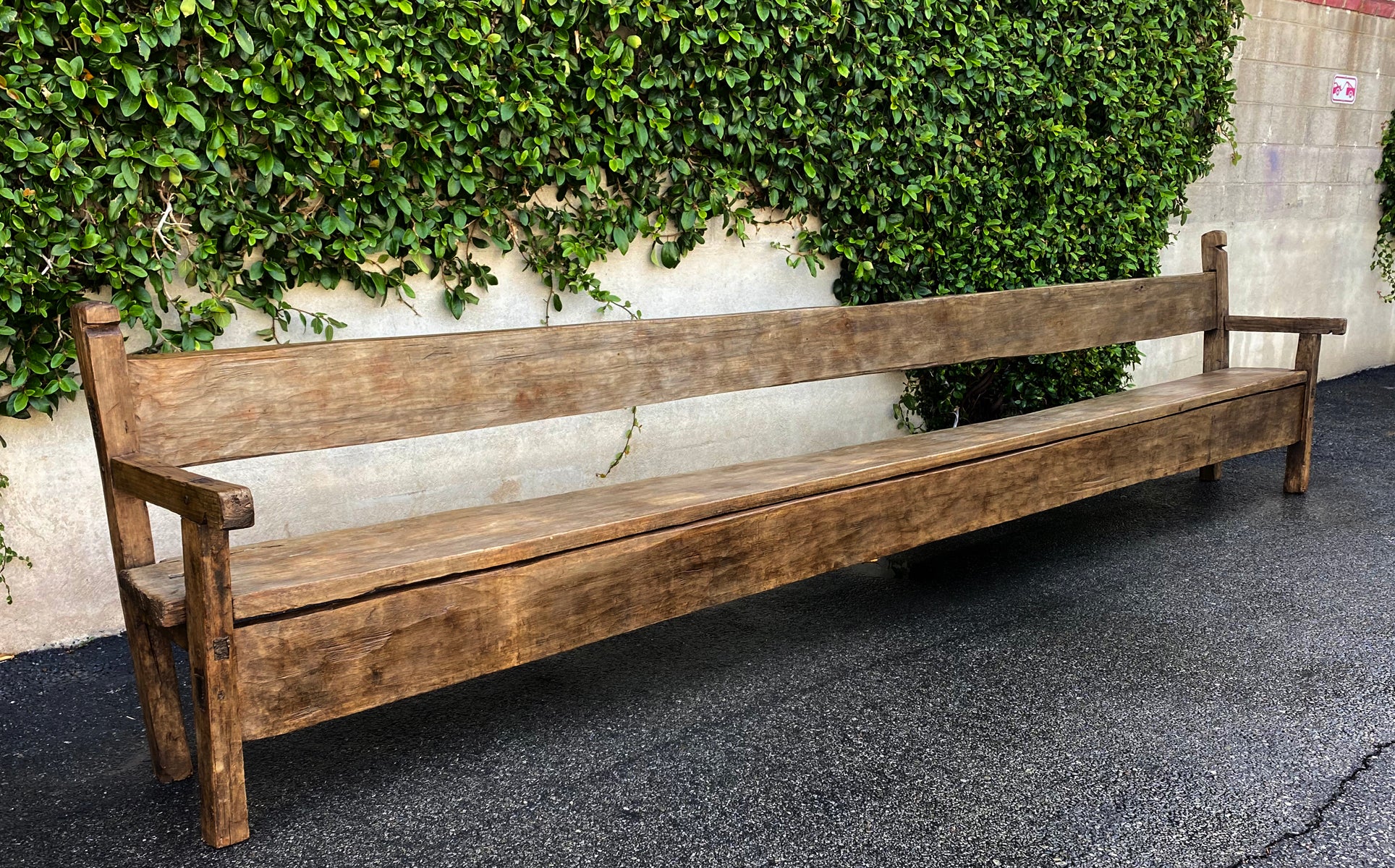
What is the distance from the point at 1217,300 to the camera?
455 cm

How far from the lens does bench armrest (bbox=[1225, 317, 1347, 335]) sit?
4.25 metres

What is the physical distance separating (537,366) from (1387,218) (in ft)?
21.5

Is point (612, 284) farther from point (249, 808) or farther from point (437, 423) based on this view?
point (249, 808)

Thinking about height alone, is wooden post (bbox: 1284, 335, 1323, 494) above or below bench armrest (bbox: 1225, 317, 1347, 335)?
below

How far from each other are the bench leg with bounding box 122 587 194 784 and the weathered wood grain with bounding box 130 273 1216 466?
0.35 metres

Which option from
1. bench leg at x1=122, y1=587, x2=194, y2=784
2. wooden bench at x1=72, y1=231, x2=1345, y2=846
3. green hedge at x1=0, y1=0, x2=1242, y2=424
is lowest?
bench leg at x1=122, y1=587, x2=194, y2=784

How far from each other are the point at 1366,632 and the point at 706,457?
7.18 feet

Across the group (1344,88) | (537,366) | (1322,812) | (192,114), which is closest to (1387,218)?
(1344,88)

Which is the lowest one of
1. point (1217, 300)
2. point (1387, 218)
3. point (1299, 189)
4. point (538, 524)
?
point (538, 524)

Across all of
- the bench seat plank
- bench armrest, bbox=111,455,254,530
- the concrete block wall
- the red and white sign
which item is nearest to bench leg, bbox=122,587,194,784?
the bench seat plank

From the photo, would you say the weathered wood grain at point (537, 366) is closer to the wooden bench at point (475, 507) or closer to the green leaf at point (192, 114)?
the wooden bench at point (475, 507)

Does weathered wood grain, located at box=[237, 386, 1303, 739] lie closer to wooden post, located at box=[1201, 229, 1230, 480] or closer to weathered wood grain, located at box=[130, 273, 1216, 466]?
weathered wood grain, located at box=[130, 273, 1216, 466]

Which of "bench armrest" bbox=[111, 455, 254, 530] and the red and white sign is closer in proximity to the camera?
"bench armrest" bbox=[111, 455, 254, 530]

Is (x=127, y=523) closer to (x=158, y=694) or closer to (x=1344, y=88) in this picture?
(x=158, y=694)
